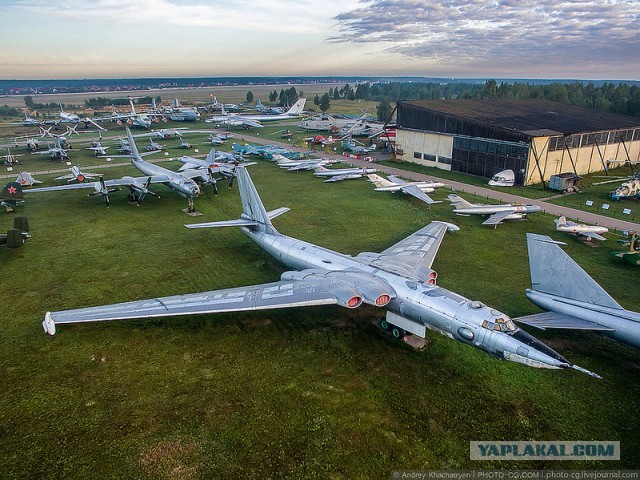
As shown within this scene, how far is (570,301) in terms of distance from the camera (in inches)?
669

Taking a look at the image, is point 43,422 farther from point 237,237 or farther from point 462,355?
point 237,237

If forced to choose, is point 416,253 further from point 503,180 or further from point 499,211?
point 503,180

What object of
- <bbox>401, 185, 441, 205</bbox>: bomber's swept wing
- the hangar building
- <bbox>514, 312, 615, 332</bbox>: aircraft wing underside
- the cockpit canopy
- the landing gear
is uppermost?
the hangar building

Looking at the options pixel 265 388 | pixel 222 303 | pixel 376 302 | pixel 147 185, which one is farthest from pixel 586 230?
pixel 147 185

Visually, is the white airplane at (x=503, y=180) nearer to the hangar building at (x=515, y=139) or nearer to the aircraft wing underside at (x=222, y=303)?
the hangar building at (x=515, y=139)

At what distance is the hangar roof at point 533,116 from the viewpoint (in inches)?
2015

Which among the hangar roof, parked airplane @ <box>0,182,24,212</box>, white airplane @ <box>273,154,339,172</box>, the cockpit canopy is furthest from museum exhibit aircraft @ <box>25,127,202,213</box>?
the hangar roof

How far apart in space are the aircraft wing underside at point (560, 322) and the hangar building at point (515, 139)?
35744 mm

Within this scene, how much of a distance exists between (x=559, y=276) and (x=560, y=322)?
2.34 metres

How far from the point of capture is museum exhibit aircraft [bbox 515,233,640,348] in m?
15.4

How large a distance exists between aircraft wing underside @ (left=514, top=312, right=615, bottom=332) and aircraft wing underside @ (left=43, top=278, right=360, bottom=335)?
782 cm

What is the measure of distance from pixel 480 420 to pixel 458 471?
2398 millimetres

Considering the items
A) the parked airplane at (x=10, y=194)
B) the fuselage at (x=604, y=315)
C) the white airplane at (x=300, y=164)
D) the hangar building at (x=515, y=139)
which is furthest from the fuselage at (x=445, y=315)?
the hangar building at (x=515, y=139)

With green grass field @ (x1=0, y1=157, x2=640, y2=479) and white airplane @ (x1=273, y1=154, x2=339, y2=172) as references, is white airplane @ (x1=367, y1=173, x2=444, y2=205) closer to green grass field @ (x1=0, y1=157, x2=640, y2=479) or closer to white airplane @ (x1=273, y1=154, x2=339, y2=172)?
white airplane @ (x1=273, y1=154, x2=339, y2=172)
